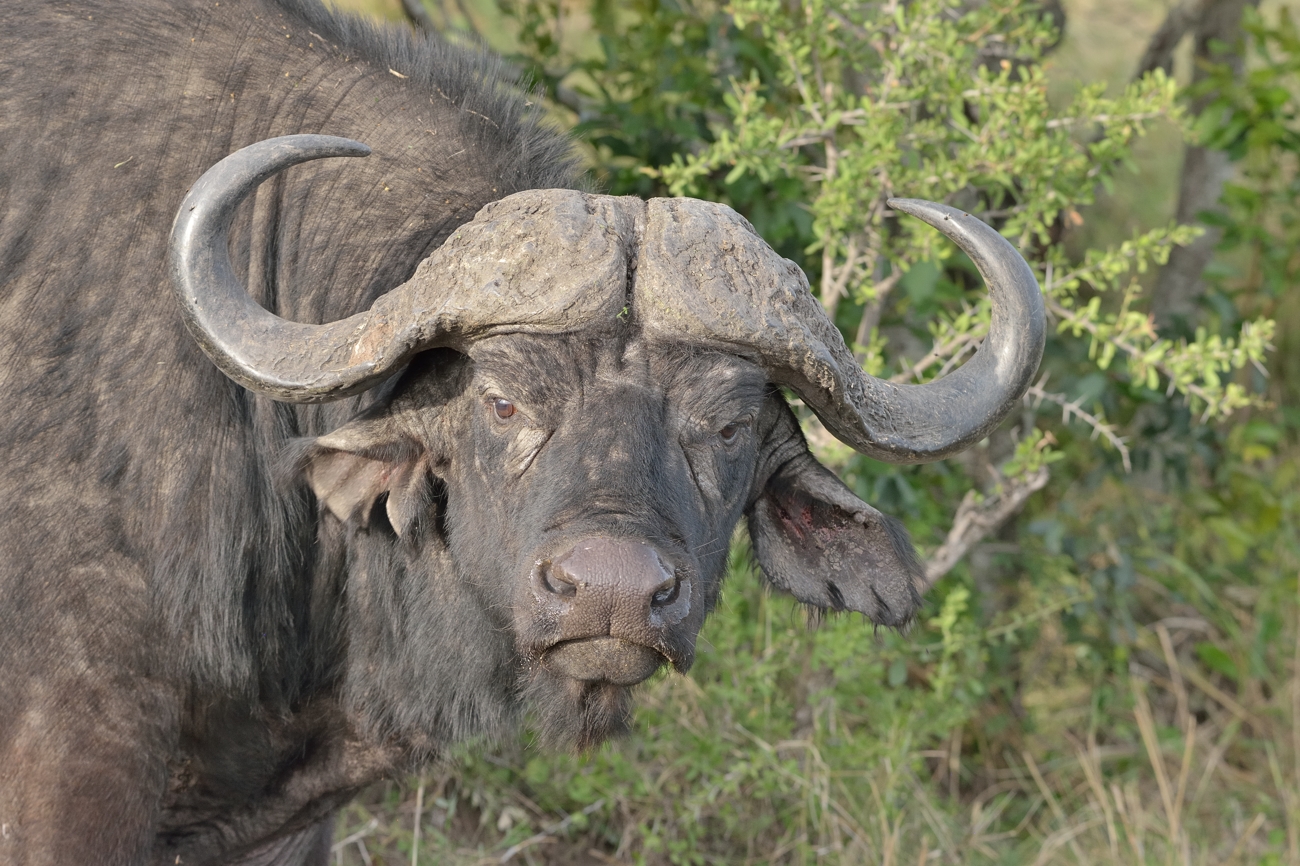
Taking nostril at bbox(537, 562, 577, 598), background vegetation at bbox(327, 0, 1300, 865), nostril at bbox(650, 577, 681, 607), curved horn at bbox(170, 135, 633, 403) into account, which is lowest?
background vegetation at bbox(327, 0, 1300, 865)

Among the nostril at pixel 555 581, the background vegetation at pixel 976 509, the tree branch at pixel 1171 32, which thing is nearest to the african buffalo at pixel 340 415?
the nostril at pixel 555 581

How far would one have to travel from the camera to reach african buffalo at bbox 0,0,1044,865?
2828mm

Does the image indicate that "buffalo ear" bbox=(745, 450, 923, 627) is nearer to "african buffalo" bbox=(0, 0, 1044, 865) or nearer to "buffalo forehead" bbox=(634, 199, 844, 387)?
"african buffalo" bbox=(0, 0, 1044, 865)

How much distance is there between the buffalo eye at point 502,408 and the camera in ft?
9.82

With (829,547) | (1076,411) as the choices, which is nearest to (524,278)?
(829,547)

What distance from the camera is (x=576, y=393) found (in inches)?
116

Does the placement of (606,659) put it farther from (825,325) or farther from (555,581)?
(825,325)

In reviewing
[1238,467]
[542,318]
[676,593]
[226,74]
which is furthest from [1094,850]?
[226,74]

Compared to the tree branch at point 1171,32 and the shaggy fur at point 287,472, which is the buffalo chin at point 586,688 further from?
the tree branch at point 1171,32

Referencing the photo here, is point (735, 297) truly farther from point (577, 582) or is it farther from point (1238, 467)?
point (1238, 467)

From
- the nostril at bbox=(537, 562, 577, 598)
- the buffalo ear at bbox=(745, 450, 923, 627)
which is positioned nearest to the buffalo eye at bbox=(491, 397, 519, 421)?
the nostril at bbox=(537, 562, 577, 598)

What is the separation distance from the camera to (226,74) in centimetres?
329

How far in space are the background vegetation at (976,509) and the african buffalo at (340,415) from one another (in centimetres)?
82

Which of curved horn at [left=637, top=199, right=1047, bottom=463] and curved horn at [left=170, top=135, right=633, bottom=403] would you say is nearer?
curved horn at [left=170, top=135, right=633, bottom=403]
